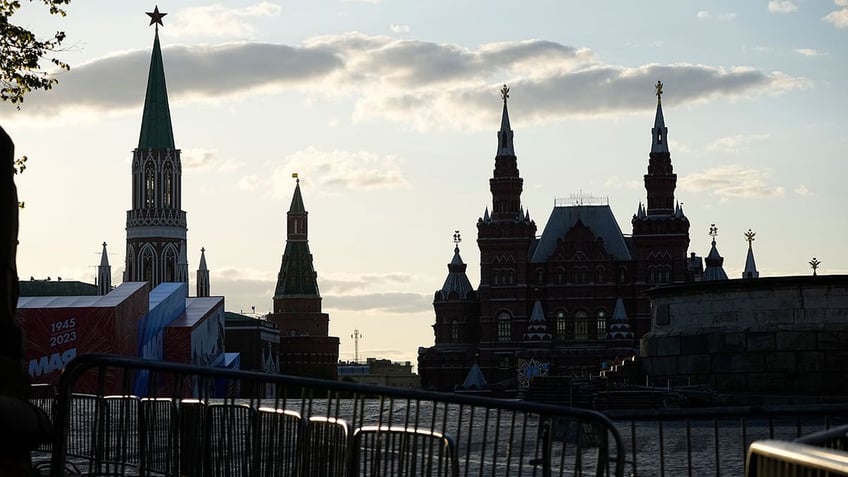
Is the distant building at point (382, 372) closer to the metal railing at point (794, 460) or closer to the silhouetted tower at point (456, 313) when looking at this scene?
the silhouetted tower at point (456, 313)

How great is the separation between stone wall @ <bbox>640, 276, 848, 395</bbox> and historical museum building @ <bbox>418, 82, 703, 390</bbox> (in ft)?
219

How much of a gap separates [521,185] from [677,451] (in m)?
85.7

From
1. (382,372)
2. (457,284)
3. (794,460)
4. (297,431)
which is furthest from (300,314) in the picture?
(794,460)

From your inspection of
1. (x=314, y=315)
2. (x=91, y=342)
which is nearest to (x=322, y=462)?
(x=91, y=342)

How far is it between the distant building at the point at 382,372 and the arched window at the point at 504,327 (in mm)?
66767

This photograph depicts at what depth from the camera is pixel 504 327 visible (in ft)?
313

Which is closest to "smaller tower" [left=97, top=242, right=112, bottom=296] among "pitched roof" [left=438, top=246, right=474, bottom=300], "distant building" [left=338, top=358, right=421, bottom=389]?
"pitched roof" [left=438, top=246, right=474, bottom=300]

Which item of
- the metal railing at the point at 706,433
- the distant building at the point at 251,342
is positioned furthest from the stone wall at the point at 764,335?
the distant building at the point at 251,342

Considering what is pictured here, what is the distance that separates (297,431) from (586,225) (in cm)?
9283

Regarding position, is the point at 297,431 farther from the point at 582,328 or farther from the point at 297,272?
the point at 297,272

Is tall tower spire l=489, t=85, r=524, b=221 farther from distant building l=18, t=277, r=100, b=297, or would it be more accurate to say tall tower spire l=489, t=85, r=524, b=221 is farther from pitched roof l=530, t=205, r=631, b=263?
distant building l=18, t=277, r=100, b=297

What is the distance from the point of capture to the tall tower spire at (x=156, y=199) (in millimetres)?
116438

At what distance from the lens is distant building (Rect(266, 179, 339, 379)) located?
140 m

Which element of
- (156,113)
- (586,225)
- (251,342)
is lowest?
(251,342)
